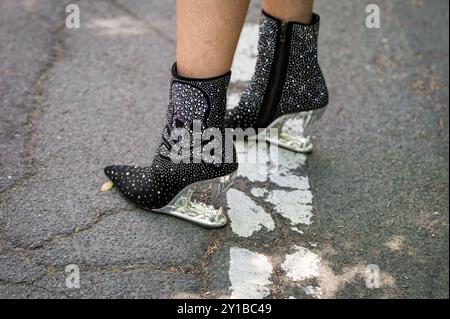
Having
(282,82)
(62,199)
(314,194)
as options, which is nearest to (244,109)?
(282,82)

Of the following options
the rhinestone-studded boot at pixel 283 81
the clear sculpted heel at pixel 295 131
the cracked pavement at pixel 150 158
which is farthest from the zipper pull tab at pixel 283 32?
the cracked pavement at pixel 150 158

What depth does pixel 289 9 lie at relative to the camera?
2.01m

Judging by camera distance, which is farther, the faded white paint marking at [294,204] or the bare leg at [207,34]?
the faded white paint marking at [294,204]

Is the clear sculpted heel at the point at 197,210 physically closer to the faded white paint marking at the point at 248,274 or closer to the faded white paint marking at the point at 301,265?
the faded white paint marking at the point at 248,274

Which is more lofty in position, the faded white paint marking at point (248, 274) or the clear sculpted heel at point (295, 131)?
the clear sculpted heel at point (295, 131)

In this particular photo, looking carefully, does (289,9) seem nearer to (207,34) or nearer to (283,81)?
(283,81)

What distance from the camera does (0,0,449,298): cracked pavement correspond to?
1.81 m

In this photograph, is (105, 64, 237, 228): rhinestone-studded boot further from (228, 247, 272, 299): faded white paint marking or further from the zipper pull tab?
the zipper pull tab

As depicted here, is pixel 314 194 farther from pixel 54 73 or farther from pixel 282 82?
pixel 54 73

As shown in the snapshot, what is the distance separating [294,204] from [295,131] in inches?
19.0

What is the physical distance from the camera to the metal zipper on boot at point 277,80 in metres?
2.04

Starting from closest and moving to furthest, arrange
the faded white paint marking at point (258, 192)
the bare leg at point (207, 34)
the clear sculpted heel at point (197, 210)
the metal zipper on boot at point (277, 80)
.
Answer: the bare leg at point (207, 34), the clear sculpted heel at point (197, 210), the metal zipper on boot at point (277, 80), the faded white paint marking at point (258, 192)

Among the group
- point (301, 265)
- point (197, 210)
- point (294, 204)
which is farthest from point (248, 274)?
point (294, 204)

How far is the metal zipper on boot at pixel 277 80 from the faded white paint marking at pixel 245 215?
32 centimetres
